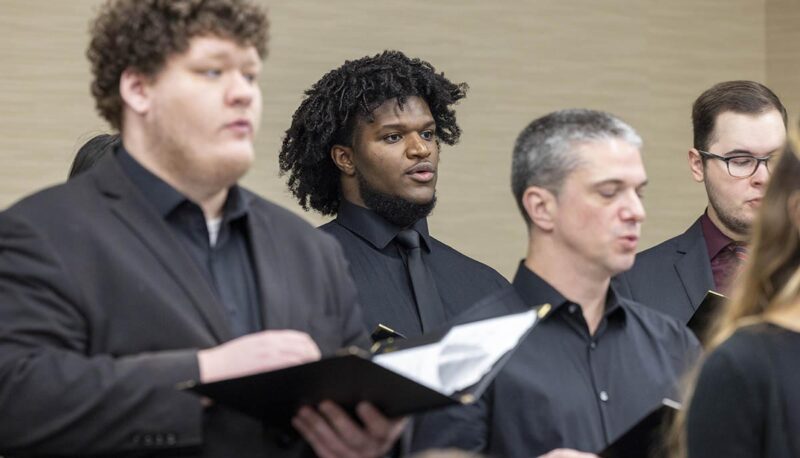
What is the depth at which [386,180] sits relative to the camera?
436 centimetres

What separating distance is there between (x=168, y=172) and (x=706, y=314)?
4.58 feet

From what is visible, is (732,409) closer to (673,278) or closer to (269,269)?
(269,269)

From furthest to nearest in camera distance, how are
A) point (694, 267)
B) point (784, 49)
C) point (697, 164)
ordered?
point (784, 49) < point (697, 164) < point (694, 267)

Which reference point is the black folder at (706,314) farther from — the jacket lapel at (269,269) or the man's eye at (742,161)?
the jacket lapel at (269,269)

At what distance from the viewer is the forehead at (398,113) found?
442 centimetres

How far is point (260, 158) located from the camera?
526 cm

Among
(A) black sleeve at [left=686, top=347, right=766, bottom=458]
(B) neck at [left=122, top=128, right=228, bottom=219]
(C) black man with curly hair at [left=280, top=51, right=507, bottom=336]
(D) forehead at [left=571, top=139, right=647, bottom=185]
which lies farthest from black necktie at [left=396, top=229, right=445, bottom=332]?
(A) black sleeve at [left=686, top=347, right=766, bottom=458]

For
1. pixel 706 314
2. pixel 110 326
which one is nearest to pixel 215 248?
pixel 110 326

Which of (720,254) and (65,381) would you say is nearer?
(65,381)

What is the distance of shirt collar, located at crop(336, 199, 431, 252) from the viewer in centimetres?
423

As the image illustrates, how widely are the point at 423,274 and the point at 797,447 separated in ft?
6.51

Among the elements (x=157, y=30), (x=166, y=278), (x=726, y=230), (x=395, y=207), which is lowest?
(x=726, y=230)

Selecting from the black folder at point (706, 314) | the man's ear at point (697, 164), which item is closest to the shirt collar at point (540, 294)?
the black folder at point (706, 314)

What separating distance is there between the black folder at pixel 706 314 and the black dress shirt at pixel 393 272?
0.79 meters
